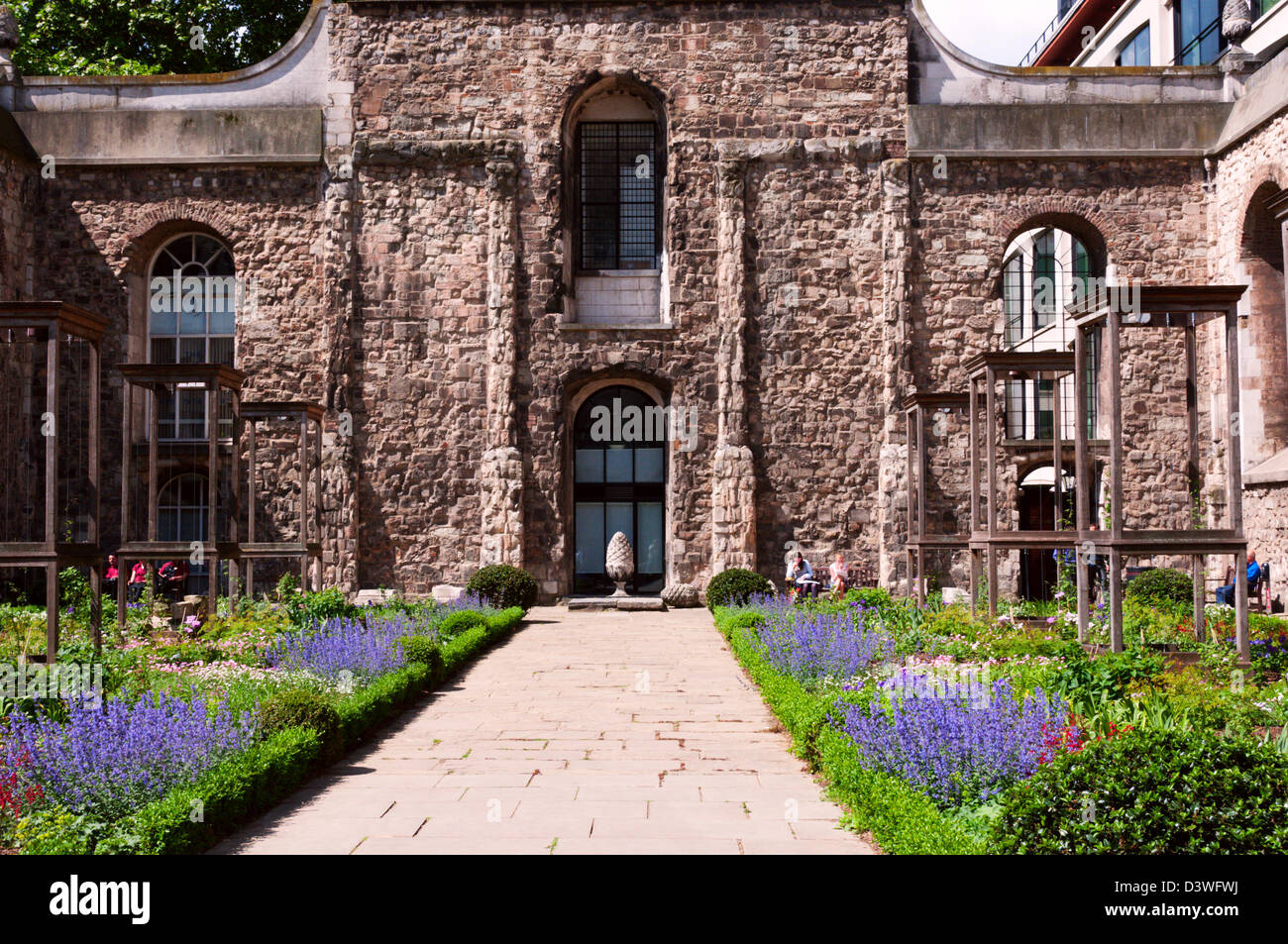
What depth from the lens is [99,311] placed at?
20.3 meters

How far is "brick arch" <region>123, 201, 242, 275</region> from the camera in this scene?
2008cm

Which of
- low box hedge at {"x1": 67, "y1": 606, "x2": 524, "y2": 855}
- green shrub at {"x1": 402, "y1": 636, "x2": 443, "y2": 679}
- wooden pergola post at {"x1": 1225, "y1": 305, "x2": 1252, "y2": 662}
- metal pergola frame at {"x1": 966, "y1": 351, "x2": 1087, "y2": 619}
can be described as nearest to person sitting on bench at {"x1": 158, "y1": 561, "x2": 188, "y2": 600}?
green shrub at {"x1": 402, "y1": 636, "x2": 443, "y2": 679}

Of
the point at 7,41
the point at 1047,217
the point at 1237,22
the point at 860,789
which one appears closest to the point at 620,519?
the point at 1047,217

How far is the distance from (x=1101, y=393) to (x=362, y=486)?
12445mm

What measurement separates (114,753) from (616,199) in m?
16.7

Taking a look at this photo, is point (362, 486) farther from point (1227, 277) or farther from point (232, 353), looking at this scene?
point (1227, 277)

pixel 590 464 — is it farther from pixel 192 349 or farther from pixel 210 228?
Result: pixel 210 228

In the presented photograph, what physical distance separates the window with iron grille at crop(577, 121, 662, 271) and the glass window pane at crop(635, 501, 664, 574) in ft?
14.0

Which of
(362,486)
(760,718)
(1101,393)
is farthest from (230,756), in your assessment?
(1101,393)

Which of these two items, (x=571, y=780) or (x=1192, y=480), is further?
(x=1192, y=480)

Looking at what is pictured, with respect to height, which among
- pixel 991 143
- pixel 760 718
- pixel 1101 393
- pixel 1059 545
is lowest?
pixel 760 718

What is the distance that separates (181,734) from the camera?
242 inches

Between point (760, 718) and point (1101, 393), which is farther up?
point (1101, 393)
